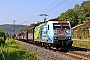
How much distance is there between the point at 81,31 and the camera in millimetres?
46312

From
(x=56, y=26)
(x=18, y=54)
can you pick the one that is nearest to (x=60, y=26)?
(x=56, y=26)

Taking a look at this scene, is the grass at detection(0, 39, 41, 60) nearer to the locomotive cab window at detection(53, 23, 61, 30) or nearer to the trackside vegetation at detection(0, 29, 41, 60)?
the trackside vegetation at detection(0, 29, 41, 60)

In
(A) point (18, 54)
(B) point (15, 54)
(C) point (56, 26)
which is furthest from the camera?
(C) point (56, 26)

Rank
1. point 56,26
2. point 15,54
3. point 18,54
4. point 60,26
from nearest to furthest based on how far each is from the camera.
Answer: point 18,54
point 15,54
point 60,26
point 56,26

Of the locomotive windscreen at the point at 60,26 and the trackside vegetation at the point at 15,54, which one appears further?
the locomotive windscreen at the point at 60,26

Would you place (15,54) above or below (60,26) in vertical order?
below

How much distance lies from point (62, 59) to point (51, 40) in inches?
292

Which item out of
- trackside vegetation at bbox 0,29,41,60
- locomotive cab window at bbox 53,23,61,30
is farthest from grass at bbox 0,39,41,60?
locomotive cab window at bbox 53,23,61,30

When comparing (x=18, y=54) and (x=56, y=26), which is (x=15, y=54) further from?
(x=56, y=26)

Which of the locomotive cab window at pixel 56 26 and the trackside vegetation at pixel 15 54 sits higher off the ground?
the locomotive cab window at pixel 56 26

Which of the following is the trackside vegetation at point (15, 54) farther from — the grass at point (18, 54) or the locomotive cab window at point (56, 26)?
the locomotive cab window at point (56, 26)

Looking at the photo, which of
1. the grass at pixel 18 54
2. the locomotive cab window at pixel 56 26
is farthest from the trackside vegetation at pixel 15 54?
the locomotive cab window at pixel 56 26

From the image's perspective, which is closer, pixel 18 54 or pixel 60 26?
pixel 18 54

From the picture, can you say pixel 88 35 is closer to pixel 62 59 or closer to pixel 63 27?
pixel 63 27
